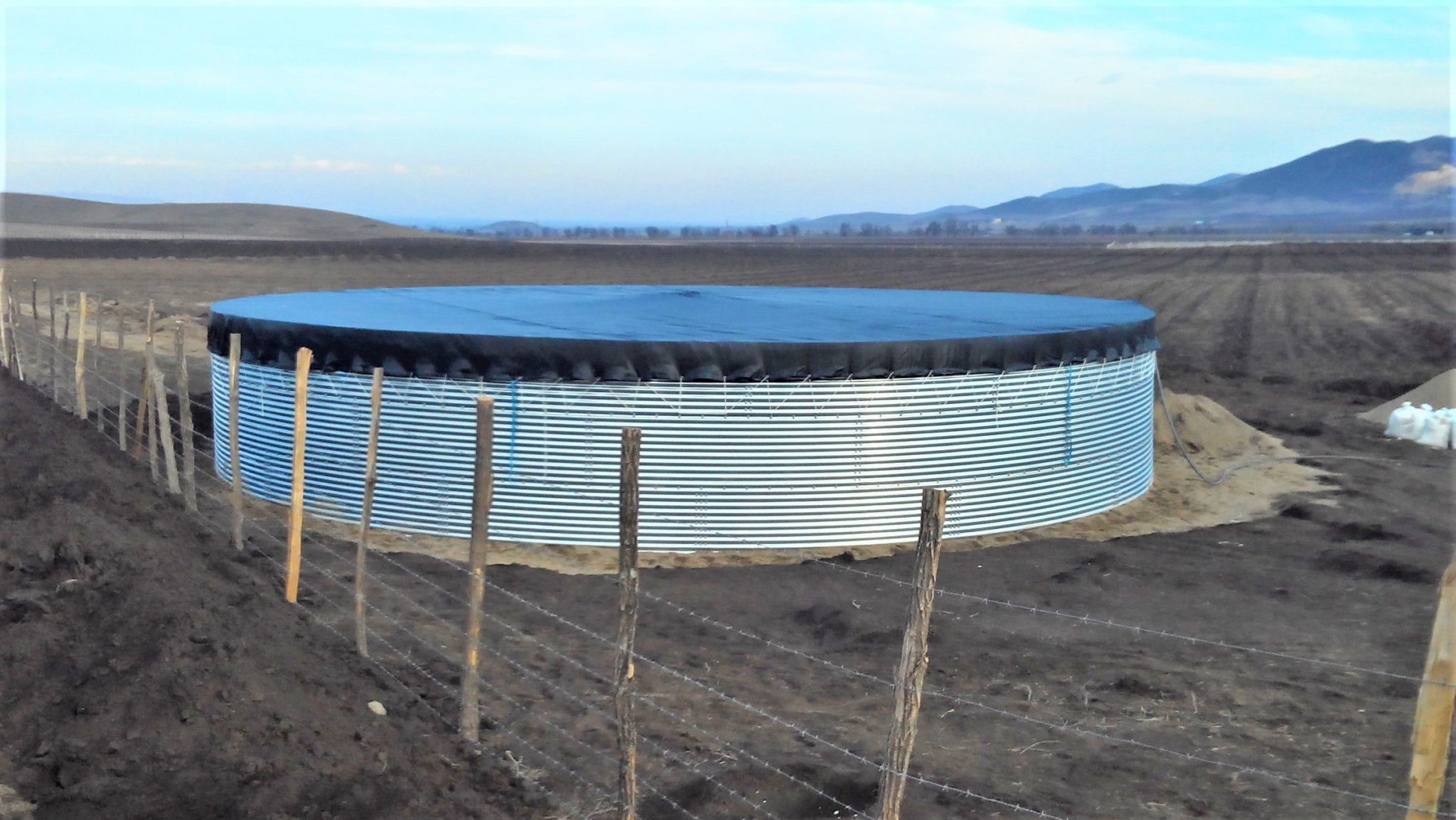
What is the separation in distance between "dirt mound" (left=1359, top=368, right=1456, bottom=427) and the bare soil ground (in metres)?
5.18

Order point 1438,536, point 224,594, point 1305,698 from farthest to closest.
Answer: point 1438,536
point 1305,698
point 224,594

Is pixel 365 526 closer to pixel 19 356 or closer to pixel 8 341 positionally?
pixel 19 356

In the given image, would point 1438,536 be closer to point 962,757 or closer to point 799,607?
point 799,607

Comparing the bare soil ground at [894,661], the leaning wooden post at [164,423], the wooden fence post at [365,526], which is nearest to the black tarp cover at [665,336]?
the leaning wooden post at [164,423]

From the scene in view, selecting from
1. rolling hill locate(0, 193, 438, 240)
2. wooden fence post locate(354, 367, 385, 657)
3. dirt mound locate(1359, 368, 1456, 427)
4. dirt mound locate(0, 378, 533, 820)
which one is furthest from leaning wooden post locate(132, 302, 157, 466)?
rolling hill locate(0, 193, 438, 240)

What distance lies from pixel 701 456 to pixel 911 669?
24.1 ft

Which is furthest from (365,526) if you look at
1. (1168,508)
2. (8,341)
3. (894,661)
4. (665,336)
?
(8,341)

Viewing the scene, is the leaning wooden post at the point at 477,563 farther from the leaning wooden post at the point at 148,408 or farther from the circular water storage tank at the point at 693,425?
the leaning wooden post at the point at 148,408

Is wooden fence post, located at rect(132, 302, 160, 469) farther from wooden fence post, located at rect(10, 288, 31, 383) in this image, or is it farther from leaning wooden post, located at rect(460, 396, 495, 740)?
leaning wooden post, located at rect(460, 396, 495, 740)

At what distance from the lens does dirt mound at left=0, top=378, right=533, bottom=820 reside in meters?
6.23

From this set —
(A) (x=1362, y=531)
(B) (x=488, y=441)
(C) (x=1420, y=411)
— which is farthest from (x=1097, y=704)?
(C) (x=1420, y=411)

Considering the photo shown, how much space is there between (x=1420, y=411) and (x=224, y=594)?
782 inches

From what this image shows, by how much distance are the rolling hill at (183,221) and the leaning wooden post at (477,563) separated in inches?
4693

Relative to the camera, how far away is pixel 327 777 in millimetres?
6418
